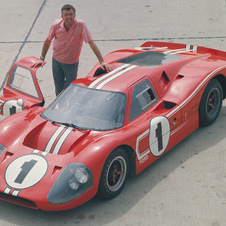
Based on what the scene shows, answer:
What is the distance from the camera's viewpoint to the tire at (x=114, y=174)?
18.7 feet

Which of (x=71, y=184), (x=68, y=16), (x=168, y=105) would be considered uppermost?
(x=68, y=16)

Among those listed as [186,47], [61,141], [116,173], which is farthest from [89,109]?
[186,47]

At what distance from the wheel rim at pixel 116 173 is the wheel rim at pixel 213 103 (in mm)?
1979

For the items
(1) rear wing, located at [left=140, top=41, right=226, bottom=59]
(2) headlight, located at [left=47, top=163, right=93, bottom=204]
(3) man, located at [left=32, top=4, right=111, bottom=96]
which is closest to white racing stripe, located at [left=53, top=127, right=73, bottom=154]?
(2) headlight, located at [left=47, top=163, right=93, bottom=204]

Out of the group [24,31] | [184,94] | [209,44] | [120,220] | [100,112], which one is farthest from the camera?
[24,31]

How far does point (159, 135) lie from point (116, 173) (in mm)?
806

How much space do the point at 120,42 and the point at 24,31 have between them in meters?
2.24

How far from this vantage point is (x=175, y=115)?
6.60 metres

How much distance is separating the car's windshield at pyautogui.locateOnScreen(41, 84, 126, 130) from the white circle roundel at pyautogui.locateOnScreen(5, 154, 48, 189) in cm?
71

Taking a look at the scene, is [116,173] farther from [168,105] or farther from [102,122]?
[168,105]

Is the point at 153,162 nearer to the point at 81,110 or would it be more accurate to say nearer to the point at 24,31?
the point at 81,110

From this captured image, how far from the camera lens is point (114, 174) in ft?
19.3

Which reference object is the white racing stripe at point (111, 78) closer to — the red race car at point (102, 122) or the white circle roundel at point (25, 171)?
the red race car at point (102, 122)

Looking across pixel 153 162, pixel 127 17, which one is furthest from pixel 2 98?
pixel 127 17
